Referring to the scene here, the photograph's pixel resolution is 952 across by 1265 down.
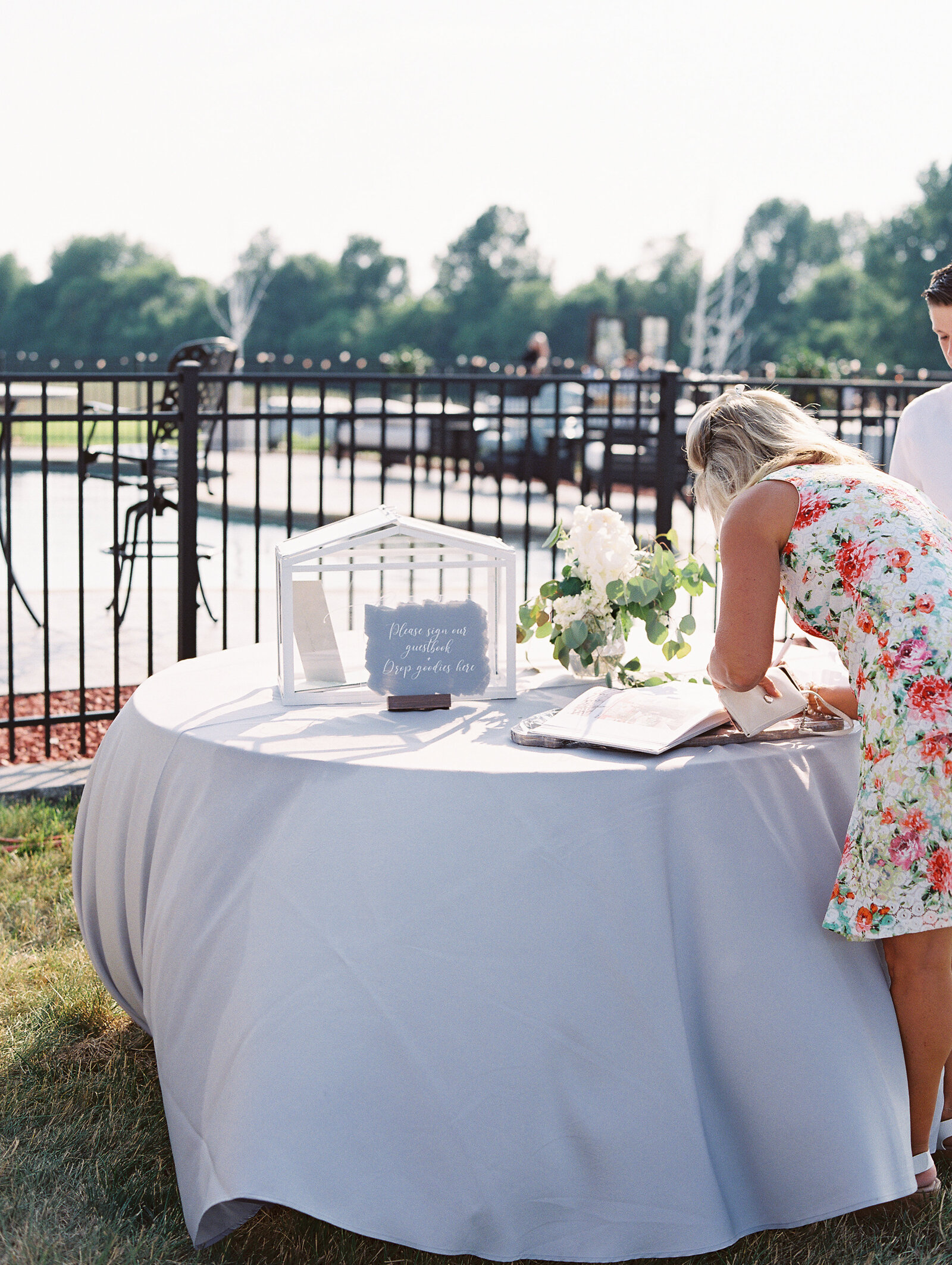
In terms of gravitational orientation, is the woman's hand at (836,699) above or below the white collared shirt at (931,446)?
below

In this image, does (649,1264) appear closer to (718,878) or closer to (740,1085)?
(740,1085)

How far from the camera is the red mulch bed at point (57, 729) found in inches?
197

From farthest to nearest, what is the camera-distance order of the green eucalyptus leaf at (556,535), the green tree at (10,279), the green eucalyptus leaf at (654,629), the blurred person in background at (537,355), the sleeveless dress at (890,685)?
the green tree at (10,279)
the blurred person in background at (537,355)
the green eucalyptus leaf at (556,535)
the green eucalyptus leaf at (654,629)
the sleeveless dress at (890,685)

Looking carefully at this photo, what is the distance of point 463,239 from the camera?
82.0 meters

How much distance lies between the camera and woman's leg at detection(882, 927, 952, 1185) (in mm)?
2123

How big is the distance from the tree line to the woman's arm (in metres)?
60.5

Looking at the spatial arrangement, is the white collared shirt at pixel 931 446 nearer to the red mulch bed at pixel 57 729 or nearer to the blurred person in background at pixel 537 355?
the red mulch bed at pixel 57 729

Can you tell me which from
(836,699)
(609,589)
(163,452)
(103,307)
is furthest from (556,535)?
(103,307)

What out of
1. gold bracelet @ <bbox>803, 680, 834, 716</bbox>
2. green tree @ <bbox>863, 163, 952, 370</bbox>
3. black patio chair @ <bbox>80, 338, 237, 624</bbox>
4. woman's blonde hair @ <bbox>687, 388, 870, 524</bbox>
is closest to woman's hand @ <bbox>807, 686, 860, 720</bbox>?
gold bracelet @ <bbox>803, 680, 834, 716</bbox>

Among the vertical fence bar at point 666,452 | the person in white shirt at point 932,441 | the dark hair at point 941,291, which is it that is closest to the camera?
the dark hair at point 941,291

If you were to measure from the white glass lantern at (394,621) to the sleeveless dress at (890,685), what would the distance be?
603 mm

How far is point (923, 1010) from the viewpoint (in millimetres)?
2131

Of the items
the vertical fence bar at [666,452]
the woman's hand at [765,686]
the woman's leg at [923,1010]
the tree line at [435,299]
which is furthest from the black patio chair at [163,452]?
the tree line at [435,299]

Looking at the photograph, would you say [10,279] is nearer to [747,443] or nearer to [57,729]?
[57,729]
